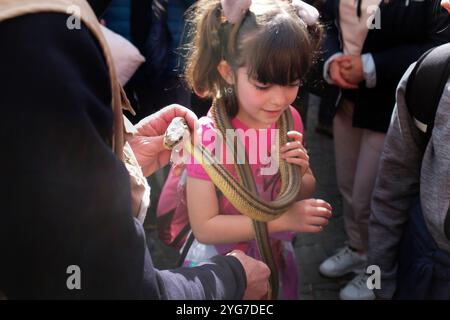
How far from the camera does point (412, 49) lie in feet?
7.66

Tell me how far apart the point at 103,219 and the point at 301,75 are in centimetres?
89

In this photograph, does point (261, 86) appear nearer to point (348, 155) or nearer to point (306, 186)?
point (306, 186)

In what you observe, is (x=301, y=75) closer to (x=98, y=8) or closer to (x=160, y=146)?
(x=160, y=146)

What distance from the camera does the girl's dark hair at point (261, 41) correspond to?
1508mm

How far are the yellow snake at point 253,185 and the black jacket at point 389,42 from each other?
3.01 feet

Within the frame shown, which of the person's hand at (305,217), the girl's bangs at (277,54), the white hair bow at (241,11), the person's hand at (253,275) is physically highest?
the white hair bow at (241,11)

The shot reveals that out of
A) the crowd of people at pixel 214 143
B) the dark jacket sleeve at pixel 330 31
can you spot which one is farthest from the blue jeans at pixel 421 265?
the dark jacket sleeve at pixel 330 31

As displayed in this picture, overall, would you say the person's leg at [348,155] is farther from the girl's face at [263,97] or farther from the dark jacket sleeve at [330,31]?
the girl's face at [263,97]

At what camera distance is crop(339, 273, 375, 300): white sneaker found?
2822 millimetres

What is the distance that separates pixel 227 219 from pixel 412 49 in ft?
4.35

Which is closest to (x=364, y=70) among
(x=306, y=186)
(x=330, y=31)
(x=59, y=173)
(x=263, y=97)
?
(x=330, y=31)

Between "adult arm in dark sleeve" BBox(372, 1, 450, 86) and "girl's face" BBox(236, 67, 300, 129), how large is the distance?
961mm

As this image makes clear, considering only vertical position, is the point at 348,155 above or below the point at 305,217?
below

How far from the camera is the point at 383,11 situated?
2303 millimetres
